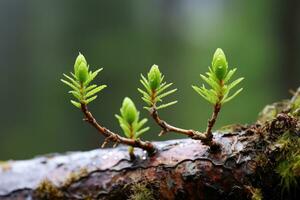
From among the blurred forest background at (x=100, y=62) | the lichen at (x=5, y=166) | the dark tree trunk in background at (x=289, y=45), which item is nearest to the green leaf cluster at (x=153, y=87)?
the lichen at (x=5, y=166)

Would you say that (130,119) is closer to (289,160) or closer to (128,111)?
(128,111)

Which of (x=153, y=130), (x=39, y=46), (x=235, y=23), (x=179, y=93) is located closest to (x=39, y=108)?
(x=39, y=46)

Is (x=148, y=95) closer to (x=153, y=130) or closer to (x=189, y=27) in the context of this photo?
(x=153, y=130)

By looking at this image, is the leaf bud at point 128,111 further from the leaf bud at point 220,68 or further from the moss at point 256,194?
the moss at point 256,194

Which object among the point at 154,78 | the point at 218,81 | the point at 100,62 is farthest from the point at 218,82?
the point at 100,62

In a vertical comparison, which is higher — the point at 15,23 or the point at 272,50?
the point at 15,23

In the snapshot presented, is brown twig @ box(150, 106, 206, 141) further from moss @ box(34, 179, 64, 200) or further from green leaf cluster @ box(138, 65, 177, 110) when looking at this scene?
moss @ box(34, 179, 64, 200)
